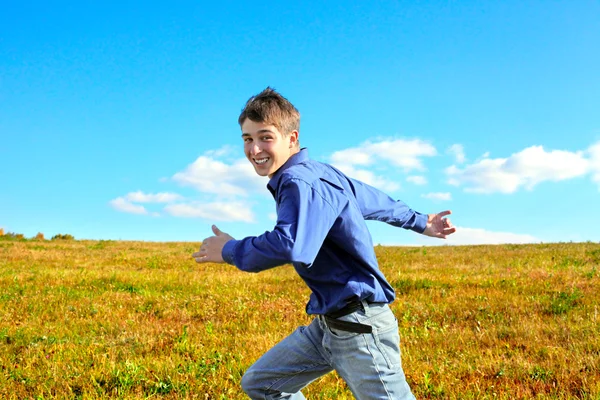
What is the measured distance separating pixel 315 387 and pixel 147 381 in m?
2.04

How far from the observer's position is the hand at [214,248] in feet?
12.4

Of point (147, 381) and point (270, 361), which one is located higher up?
point (270, 361)

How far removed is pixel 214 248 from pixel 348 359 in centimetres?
125

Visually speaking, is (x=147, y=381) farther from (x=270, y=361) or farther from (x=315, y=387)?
(x=270, y=361)

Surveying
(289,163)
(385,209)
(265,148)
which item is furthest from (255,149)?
(385,209)

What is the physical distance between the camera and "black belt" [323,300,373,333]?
3.83 metres

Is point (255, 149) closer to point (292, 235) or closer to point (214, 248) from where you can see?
point (214, 248)

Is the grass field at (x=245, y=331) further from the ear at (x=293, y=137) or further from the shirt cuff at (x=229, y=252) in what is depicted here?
the ear at (x=293, y=137)

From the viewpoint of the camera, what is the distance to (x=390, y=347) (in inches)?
154

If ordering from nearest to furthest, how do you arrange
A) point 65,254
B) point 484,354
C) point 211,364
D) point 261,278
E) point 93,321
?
point 211,364
point 484,354
point 93,321
point 261,278
point 65,254

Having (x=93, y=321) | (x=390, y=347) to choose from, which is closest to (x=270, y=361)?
(x=390, y=347)

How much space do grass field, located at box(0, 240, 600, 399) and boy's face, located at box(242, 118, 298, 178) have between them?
3.17 meters

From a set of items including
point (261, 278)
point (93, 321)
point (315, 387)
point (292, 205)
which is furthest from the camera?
point (261, 278)

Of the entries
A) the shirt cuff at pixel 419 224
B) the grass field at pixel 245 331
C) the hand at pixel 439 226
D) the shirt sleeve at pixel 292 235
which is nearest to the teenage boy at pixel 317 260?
the shirt sleeve at pixel 292 235
